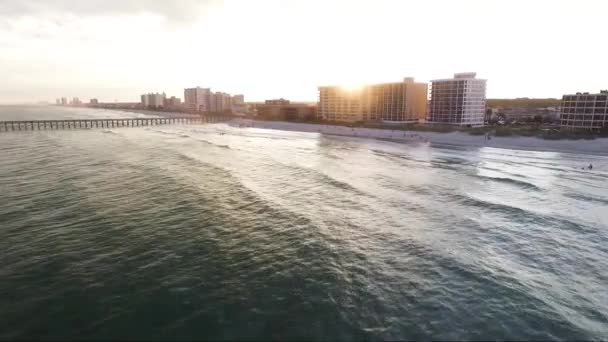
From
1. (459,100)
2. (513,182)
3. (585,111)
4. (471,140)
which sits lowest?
(513,182)

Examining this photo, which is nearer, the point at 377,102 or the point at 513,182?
the point at 513,182

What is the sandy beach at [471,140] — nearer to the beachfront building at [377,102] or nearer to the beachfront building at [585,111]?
the beachfront building at [585,111]

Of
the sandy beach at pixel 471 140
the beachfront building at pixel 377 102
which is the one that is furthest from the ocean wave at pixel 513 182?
the beachfront building at pixel 377 102

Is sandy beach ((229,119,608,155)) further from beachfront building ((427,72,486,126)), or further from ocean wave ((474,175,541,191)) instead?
ocean wave ((474,175,541,191))

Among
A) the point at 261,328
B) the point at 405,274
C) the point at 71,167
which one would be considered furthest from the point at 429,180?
the point at 71,167

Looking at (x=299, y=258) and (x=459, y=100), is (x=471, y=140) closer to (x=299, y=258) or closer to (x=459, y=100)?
(x=459, y=100)

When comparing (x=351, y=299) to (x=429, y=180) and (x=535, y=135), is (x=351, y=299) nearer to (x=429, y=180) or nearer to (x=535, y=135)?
(x=429, y=180)

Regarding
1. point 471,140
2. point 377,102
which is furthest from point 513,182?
point 377,102
